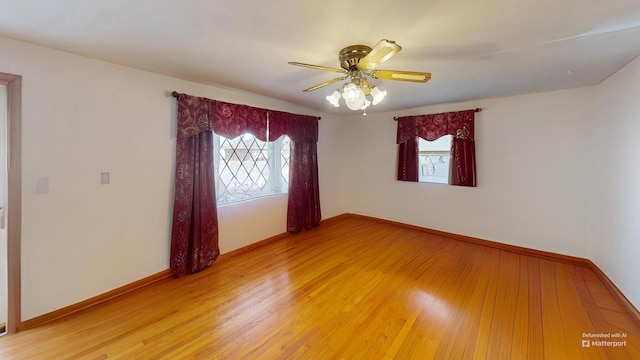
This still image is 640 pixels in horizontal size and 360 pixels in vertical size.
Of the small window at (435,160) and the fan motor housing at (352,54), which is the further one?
the small window at (435,160)

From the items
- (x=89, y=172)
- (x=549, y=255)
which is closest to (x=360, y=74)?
(x=89, y=172)

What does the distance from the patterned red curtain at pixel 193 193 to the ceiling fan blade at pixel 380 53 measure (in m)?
1.92

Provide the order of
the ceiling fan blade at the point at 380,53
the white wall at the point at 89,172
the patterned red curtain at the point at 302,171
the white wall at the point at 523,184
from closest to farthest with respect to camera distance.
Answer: the ceiling fan blade at the point at 380,53 < the white wall at the point at 89,172 < the white wall at the point at 523,184 < the patterned red curtain at the point at 302,171

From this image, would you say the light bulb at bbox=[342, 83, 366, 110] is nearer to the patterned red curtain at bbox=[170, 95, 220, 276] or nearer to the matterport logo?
the patterned red curtain at bbox=[170, 95, 220, 276]

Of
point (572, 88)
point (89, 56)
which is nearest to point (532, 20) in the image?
point (572, 88)

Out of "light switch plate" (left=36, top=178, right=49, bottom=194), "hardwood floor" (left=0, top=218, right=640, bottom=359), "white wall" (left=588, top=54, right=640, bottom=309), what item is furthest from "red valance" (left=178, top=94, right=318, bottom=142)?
"white wall" (left=588, top=54, right=640, bottom=309)

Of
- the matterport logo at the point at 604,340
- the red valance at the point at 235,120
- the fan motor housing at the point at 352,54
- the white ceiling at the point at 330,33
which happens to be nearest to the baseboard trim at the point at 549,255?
the matterport logo at the point at 604,340

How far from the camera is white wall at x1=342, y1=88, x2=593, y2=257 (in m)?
2.94

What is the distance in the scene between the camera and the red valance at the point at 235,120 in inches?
102

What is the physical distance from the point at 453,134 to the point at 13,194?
474cm

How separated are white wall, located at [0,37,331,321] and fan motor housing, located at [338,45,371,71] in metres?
1.82

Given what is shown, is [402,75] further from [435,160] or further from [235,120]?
[435,160]

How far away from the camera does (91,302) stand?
211 cm

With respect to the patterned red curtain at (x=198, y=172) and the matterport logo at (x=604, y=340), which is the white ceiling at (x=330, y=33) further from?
the matterport logo at (x=604, y=340)
